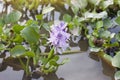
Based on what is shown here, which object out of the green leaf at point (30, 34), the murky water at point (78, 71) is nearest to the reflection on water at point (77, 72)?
the murky water at point (78, 71)

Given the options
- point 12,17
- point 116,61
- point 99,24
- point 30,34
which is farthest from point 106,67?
point 12,17

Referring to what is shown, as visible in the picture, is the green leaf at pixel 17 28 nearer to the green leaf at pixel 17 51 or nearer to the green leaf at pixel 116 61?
the green leaf at pixel 17 51

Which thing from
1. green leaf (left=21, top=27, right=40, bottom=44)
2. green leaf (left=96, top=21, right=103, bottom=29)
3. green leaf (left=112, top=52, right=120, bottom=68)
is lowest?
green leaf (left=112, top=52, right=120, bottom=68)

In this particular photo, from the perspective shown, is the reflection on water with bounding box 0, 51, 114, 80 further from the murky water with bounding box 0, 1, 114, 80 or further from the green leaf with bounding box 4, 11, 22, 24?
the green leaf with bounding box 4, 11, 22, 24

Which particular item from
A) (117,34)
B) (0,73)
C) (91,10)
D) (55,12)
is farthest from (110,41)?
(0,73)

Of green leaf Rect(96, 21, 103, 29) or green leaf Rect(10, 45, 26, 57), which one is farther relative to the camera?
green leaf Rect(96, 21, 103, 29)

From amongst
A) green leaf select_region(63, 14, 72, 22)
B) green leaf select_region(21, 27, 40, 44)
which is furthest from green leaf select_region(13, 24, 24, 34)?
green leaf select_region(63, 14, 72, 22)

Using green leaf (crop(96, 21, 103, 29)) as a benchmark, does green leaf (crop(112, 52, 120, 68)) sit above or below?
below

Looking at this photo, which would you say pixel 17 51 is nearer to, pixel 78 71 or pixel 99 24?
pixel 78 71

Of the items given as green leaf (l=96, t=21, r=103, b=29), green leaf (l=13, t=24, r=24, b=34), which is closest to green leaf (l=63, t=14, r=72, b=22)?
green leaf (l=96, t=21, r=103, b=29)

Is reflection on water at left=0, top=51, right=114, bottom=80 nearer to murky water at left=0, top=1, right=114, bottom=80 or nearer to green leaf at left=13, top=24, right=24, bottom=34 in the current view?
murky water at left=0, top=1, right=114, bottom=80
